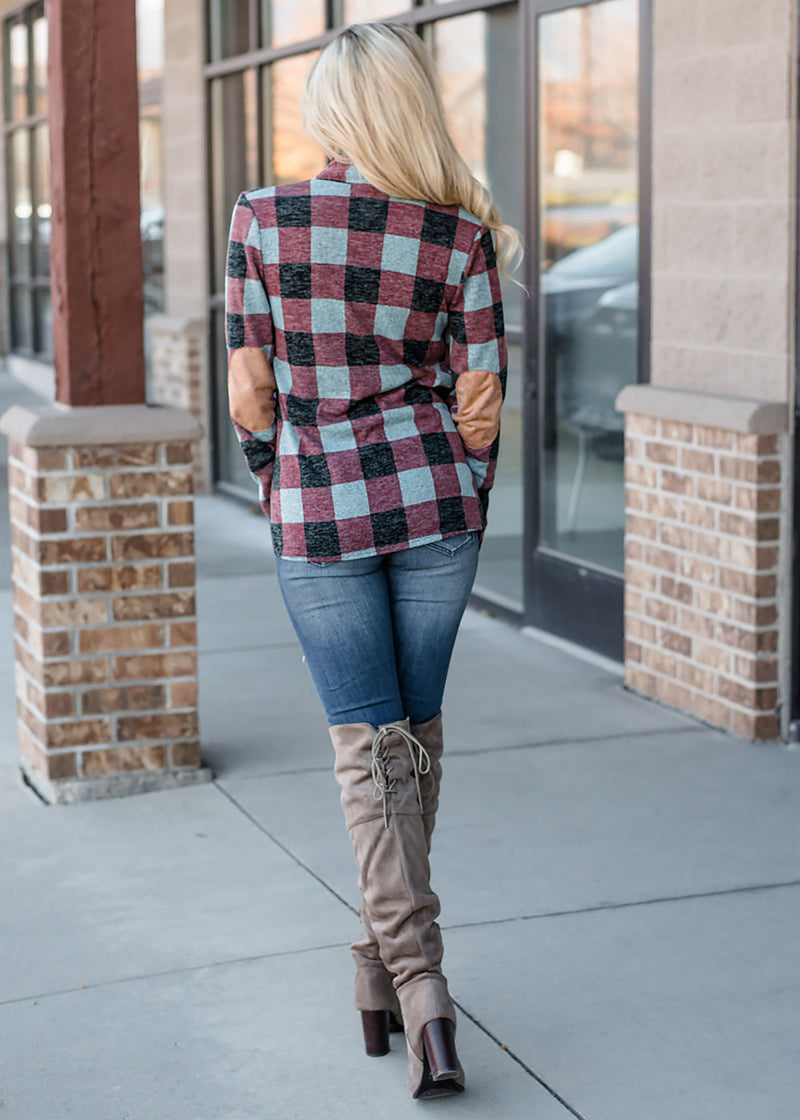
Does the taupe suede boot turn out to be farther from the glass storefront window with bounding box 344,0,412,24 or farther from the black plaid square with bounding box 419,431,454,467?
the glass storefront window with bounding box 344,0,412,24

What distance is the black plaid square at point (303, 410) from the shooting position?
3.06 m

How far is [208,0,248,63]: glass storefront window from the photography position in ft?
34.1

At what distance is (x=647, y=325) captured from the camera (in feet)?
19.7

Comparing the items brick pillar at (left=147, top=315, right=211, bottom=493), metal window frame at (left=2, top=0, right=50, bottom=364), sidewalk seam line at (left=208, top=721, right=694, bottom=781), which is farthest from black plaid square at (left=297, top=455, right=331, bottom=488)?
metal window frame at (left=2, top=0, right=50, bottom=364)

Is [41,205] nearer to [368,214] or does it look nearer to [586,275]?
[586,275]

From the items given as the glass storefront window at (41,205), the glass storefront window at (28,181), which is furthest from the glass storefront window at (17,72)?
the glass storefront window at (41,205)

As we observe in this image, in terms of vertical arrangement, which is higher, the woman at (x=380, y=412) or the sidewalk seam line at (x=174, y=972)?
the woman at (x=380, y=412)

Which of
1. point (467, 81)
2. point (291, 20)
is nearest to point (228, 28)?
point (291, 20)

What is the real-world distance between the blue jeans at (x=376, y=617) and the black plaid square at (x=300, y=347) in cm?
36

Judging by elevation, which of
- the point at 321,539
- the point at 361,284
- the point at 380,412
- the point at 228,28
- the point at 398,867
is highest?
the point at 228,28

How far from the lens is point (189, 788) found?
5031mm

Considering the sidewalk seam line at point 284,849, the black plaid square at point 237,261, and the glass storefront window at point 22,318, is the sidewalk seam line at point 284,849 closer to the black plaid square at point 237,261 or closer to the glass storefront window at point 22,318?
the black plaid square at point 237,261

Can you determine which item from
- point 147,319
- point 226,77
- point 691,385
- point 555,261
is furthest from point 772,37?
point 147,319

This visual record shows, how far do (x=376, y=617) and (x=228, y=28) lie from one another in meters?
8.36
